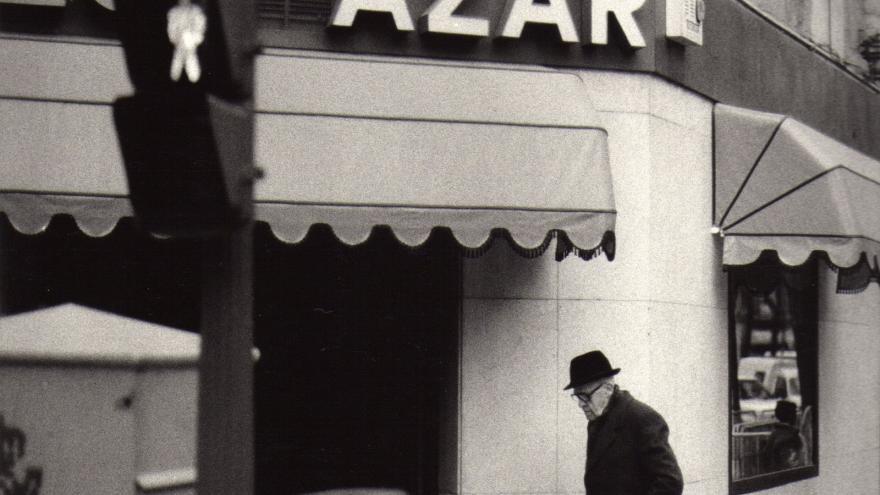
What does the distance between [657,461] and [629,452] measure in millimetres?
192

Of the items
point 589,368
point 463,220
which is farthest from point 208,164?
point 463,220

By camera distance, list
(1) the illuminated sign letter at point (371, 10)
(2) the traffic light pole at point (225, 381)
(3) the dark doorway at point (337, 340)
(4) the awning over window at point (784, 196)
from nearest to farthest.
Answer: (2) the traffic light pole at point (225, 381) < (1) the illuminated sign letter at point (371, 10) < (3) the dark doorway at point (337, 340) < (4) the awning over window at point (784, 196)

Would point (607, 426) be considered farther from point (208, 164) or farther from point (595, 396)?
point (208, 164)

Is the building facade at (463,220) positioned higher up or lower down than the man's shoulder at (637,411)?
higher up

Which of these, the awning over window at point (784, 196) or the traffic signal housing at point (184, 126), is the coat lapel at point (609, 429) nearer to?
the awning over window at point (784, 196)

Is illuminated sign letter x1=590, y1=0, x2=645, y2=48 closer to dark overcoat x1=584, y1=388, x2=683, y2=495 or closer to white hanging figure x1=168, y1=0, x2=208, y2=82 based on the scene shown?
dark overcoat x1=584, y1=388, x2=683, y2=495

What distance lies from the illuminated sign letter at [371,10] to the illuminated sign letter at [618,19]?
1.21 meters

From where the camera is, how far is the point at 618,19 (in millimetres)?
9086

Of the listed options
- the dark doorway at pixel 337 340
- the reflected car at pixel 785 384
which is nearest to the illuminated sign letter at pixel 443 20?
the dark doorway at pixel 337 340

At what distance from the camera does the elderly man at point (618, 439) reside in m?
7.11

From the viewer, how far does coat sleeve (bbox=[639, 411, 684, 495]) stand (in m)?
6.99

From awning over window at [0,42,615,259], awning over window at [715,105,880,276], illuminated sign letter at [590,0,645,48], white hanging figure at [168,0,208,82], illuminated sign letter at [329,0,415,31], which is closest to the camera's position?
white hanging figure at [168,0,208,82]

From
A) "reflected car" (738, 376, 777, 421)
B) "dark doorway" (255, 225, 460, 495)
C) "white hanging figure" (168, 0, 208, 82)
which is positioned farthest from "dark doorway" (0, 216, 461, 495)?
"white hanging figure" (168, 0, 208, 82)

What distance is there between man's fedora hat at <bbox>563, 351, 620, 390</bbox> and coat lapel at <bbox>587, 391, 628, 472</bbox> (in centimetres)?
15
